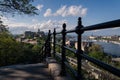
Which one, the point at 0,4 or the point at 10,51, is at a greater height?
the point at 0,4

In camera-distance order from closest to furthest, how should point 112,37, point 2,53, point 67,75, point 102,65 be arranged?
point 102,65 → point 112,37 → point 67,75 → point 2,53

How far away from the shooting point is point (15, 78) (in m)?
5.38

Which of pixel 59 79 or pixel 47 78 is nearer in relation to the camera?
pixel 59 79

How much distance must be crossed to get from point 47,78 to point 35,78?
0.88 ft

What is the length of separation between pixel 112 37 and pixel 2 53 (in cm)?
3018

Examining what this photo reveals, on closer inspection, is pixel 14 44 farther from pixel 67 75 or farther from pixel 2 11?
pixel 67 75

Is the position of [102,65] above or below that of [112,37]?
below

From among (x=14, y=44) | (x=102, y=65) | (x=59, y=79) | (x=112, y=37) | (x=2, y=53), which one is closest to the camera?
(x=102, y=65)

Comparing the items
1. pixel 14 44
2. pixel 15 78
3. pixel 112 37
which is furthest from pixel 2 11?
pixel 14 44

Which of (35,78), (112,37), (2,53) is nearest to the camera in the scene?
(112,37)

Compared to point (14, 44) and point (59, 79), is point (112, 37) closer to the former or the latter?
point (59, 79)

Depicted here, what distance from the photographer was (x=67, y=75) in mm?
4676

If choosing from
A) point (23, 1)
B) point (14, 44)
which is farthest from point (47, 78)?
point (14, 44)

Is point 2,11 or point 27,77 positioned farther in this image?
point 2,11
